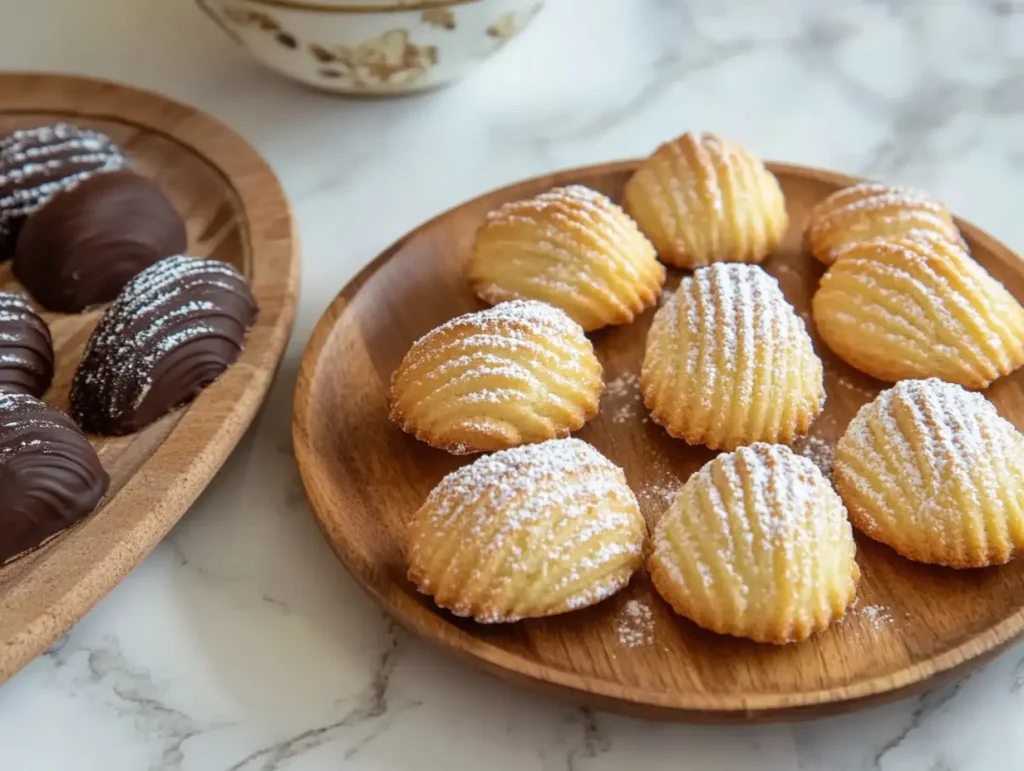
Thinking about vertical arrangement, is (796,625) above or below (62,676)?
above

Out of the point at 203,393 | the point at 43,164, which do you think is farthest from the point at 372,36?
the point at 203,393

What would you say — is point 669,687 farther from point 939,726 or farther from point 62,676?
point 62,676

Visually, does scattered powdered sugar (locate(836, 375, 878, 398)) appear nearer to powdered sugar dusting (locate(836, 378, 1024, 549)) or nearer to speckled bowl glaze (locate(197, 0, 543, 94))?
powdered sugar dusting (locate(836, 378, 1024, 549))

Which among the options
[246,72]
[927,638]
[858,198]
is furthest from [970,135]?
[246,72]

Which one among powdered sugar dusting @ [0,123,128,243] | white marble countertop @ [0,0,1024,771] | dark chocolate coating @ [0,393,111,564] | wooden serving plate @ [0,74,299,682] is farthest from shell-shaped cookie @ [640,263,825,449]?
powdered sugar dusting @ [0,123,128,243]

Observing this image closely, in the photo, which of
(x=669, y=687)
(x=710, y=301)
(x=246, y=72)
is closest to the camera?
(x=669, y=687)

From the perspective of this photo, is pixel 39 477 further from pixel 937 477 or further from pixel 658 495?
pixel 937 477
